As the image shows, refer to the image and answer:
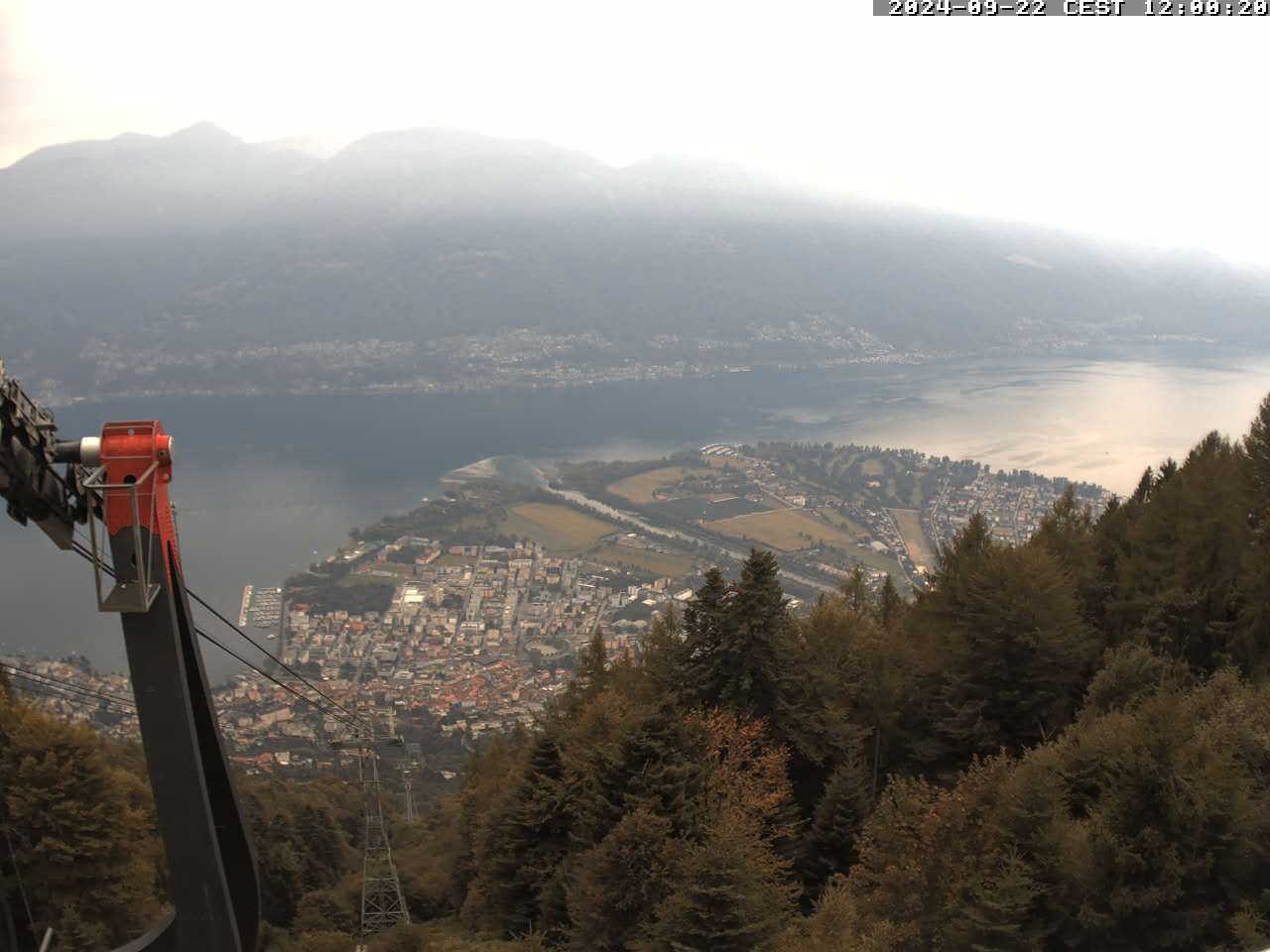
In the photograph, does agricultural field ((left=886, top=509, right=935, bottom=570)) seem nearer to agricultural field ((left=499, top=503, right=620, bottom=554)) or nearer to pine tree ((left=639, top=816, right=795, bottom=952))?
agricultural field ((left=499, top=503, right=620, bottom=554))

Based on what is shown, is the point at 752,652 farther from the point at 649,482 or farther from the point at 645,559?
the point at 649,482

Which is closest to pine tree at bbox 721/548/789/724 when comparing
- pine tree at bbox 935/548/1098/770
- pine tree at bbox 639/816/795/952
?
pine tree at bbox 935/548/1098/770

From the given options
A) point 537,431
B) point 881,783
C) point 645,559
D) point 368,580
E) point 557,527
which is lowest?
point 368,580

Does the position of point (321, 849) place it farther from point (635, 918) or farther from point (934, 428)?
point (934, 428)

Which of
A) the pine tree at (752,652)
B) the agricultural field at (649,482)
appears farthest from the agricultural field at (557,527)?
the pine tree at (752,652)

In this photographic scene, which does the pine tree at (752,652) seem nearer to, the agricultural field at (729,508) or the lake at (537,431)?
the lake at (537,431)

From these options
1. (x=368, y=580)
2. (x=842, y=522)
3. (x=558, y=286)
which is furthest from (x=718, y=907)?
(x=558, y=286)
